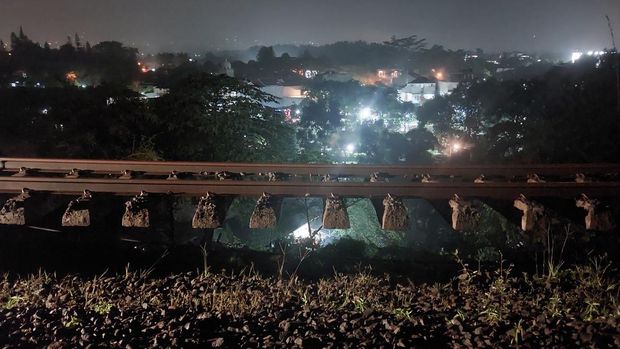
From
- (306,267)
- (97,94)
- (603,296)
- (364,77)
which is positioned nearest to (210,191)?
(306,267)

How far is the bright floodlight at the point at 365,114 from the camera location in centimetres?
4040

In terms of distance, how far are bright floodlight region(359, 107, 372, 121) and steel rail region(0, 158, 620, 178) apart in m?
33.7

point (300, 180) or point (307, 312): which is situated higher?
point (300, 180)

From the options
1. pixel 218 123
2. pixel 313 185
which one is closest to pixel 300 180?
pixel 313 185

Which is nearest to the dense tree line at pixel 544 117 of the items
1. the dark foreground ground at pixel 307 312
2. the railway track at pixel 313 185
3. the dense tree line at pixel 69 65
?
the railway track at pixel 313 185

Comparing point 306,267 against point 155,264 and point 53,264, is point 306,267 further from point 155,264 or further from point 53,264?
point 53,264

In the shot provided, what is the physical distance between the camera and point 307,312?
3783 mm

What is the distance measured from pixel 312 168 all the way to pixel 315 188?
1197mm

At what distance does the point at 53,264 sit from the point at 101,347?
8.85ft

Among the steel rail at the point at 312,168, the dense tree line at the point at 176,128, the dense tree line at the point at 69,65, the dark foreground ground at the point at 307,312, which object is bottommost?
the dark foreground ground at the point at 307,312

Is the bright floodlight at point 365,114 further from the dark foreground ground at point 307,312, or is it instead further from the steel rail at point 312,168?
the dark foreground ground at point 307,312

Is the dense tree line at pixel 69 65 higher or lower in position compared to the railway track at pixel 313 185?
higher

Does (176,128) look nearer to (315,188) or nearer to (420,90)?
(315,188)

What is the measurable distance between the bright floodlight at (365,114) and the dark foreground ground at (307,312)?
35712 millimetres
